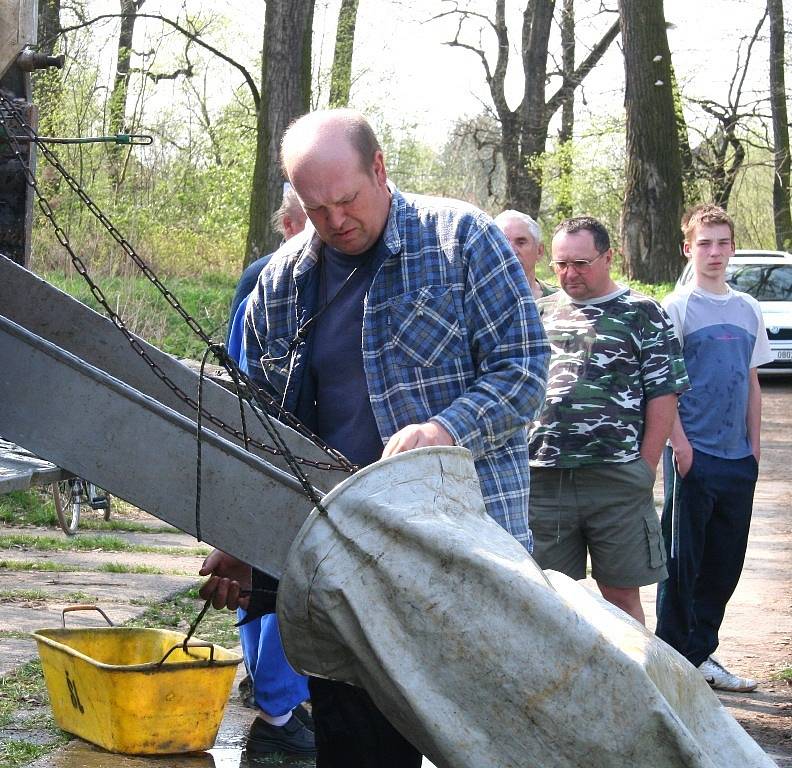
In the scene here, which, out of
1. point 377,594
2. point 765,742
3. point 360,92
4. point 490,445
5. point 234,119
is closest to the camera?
point 377,594

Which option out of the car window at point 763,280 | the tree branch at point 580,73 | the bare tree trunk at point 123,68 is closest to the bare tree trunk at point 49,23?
the bare tree trunk at point 123,68

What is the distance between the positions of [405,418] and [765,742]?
9.06 ft

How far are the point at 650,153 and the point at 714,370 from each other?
41.8 feet

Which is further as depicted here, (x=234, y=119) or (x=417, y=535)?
(x=234, y=119)

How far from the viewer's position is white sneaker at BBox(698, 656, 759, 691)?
20.6 feet

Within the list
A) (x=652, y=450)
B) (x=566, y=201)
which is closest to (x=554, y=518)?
(x=652, y=450)

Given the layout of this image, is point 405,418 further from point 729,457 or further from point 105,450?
point 729,457

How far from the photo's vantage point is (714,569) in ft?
20.9

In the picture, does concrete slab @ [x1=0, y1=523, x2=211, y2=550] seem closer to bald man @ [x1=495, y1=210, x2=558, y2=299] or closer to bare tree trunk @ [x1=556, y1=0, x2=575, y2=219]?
bald man @ [x1=495, y1=210, x2=558, y2=299]

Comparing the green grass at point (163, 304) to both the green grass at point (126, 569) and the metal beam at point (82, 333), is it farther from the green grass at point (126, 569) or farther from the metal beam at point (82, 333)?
the metal beam at point (82, 333)

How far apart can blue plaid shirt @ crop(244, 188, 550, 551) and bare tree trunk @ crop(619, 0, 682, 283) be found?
15044 millimetres

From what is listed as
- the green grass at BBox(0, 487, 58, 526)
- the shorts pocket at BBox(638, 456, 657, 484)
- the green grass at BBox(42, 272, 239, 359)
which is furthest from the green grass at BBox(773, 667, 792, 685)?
the green grass at BBox(42, 272, 239, 359)

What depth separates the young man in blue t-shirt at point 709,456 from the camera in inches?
245

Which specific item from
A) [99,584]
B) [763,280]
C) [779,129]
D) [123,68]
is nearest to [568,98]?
[779,129]
